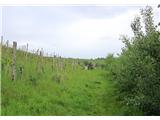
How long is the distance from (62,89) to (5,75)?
3.89 m

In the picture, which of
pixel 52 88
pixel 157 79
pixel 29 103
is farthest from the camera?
pixel 52 88

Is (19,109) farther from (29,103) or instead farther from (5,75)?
(5,75)

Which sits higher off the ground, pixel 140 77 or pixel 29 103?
pixel 140 77

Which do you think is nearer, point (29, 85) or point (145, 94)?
point (145, 94)

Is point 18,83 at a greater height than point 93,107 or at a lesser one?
greater

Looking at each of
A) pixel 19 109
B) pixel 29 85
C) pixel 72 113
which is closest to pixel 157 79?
pixel 72 113

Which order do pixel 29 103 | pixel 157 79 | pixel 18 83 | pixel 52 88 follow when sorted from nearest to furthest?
pixel 157 79 < pixel 29 103 < pixel 18 83 < pixel 52 88

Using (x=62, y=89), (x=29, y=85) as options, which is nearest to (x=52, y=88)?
(x=62, y=89)

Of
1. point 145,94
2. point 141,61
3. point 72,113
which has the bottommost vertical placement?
point 72,113

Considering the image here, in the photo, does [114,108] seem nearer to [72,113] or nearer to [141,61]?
[72,113]

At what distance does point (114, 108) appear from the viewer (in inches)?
763

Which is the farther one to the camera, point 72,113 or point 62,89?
point 62,89

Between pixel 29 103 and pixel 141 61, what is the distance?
5136 millimetres

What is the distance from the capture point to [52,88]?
2114cm
